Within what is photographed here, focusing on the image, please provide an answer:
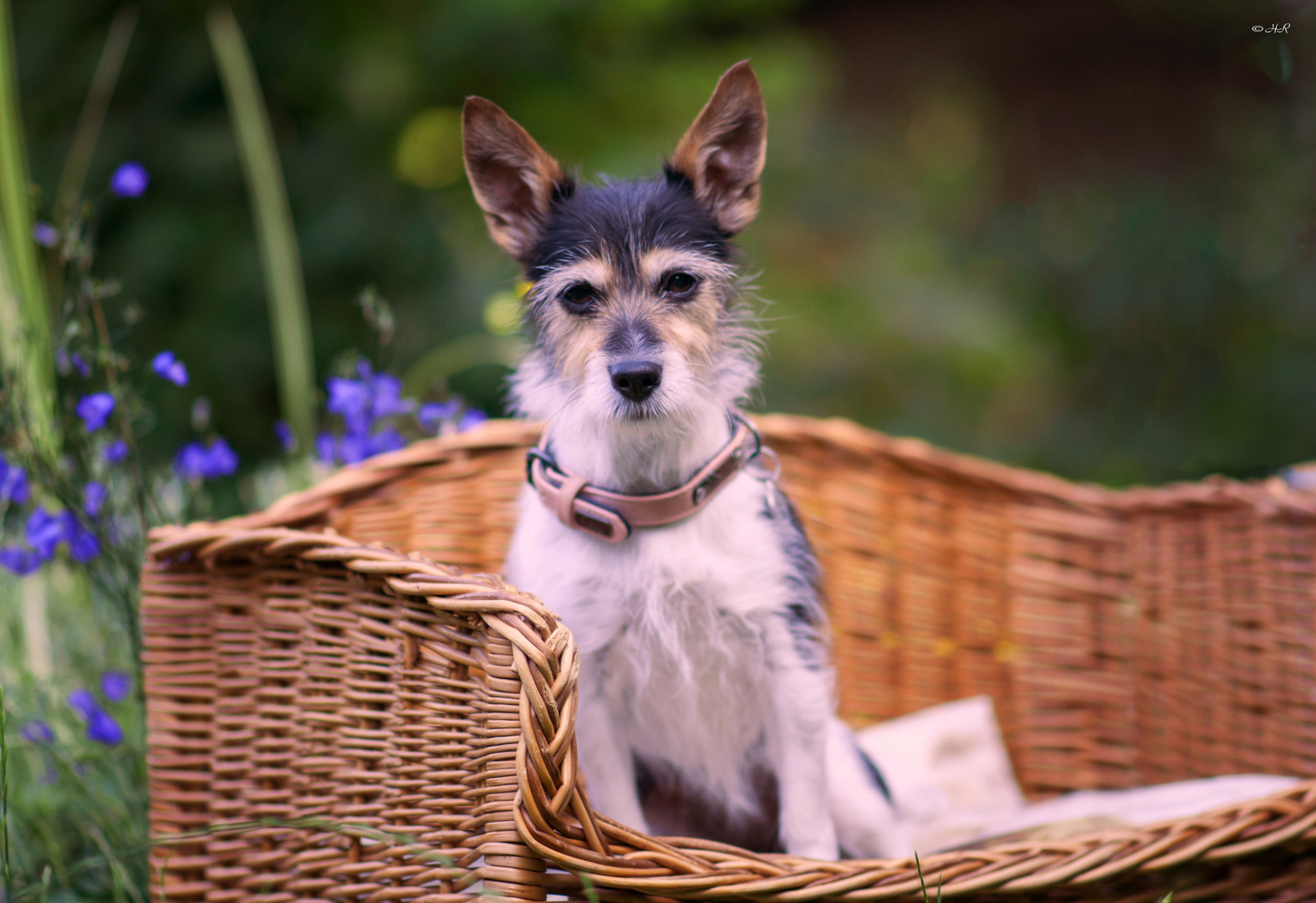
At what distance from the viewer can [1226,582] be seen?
2.46 m

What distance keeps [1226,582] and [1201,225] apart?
13.4 feet

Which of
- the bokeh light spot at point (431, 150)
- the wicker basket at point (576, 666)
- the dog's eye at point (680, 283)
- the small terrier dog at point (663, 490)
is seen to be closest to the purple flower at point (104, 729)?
the wicker basket at point (576, 666)

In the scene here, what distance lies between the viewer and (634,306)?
1.67 m

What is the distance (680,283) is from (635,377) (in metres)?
0.26

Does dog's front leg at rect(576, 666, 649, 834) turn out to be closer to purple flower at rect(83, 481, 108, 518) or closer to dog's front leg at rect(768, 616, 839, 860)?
dog's front leg at rect(768, 616, 839, 860)

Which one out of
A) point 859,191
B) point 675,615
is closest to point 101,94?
point 675,615

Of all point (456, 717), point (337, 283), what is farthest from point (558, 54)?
point (456, 717)

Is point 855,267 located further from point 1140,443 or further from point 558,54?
point 558,54

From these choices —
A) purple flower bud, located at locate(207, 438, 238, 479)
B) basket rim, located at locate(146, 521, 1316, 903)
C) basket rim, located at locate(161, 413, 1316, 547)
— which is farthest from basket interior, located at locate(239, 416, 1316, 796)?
basket rim, located at locate(146, 521, 1316, 903)

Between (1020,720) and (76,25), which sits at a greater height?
(76,25)

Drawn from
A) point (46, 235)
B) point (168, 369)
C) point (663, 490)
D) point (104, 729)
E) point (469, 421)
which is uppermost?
point (46, 235)

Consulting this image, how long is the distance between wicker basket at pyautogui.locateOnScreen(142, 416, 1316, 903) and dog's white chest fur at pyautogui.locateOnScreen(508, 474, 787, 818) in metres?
0.28

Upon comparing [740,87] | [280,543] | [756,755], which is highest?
[740,87]

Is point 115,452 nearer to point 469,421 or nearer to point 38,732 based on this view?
point 38,732
